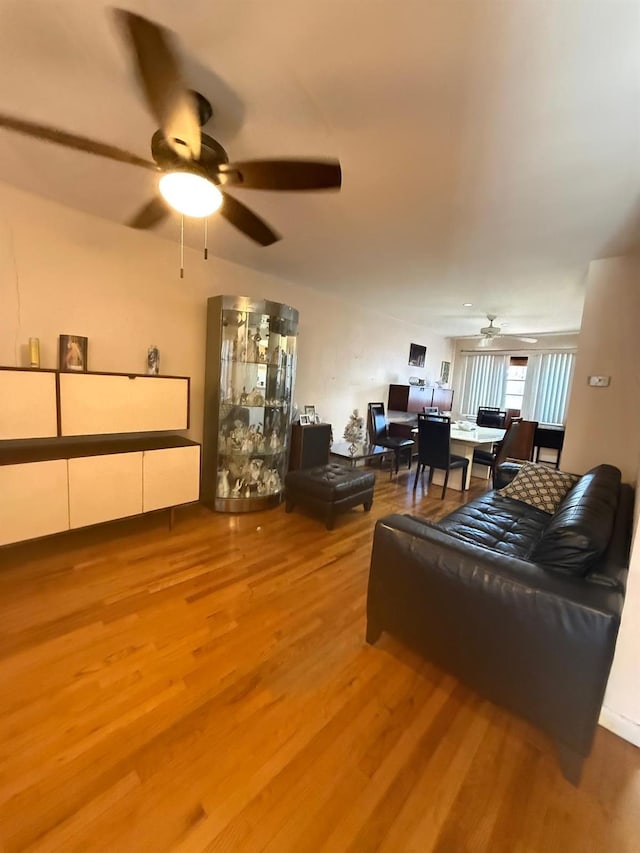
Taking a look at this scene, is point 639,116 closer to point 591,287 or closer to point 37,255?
point 591,287

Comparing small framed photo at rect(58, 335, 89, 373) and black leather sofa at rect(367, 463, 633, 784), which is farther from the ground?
small framed photo at rect(58, 335, 89, 373)

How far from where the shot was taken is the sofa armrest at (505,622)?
117cm

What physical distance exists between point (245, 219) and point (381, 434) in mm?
4153

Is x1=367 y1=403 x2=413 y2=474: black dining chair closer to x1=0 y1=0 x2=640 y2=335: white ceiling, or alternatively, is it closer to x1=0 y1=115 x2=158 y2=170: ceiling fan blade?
x1=0 y1=0 x2=640 y2=335: white ceiling

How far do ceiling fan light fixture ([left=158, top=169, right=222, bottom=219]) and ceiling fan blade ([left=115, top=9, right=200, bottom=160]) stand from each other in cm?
9

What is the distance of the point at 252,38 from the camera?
1.18 m

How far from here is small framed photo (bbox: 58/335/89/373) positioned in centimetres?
254

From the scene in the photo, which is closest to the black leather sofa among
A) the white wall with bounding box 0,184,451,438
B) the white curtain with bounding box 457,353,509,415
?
the white wall with bounding box 0,184,451,438

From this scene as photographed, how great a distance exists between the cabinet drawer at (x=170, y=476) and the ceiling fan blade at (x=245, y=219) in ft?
5.81

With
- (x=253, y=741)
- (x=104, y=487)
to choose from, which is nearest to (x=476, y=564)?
(x=253, y=741)

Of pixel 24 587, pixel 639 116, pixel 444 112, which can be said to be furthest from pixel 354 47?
pixel 24 587

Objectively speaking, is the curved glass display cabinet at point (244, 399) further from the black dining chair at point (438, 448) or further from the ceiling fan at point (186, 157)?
the black dining chair at point (438, 448)

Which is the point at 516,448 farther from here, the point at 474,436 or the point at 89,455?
the point at 89,455

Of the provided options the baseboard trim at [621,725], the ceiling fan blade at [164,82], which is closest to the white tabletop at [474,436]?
the baseboard trim at [621,725]
